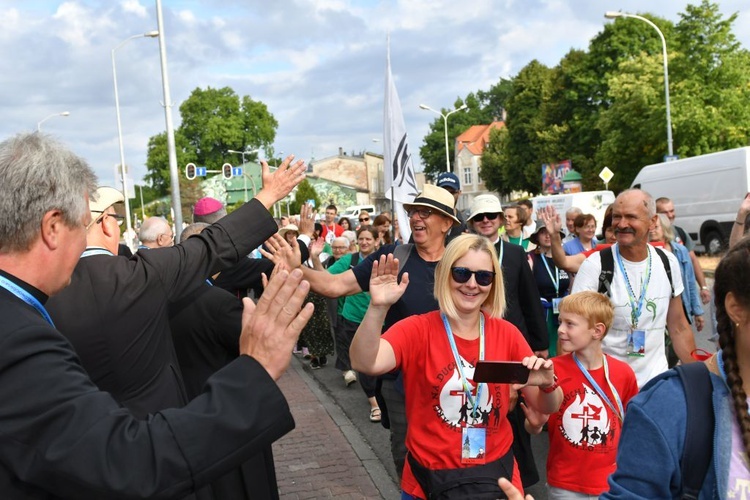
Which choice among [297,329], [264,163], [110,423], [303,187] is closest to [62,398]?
[110,423]

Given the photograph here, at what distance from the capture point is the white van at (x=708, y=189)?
1802 centimetres

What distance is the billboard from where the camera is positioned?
148ft

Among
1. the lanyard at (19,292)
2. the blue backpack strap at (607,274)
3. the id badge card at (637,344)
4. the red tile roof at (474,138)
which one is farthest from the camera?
the red tile roof at (474,138)

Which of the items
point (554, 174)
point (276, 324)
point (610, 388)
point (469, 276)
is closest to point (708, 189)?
point (610, 388)

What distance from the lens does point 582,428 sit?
352 cm

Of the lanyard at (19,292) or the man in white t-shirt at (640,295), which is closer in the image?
the lanyard at (19,292)

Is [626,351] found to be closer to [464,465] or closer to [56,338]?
[464,465]

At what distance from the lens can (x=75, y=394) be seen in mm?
1321

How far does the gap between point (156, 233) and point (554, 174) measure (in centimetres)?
4452

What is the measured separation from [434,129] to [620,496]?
95116 millimetres

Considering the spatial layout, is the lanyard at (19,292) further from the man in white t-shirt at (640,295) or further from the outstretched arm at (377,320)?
the man in white t-shirt at (640,295)

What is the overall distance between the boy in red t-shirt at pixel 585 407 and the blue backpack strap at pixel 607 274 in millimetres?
411

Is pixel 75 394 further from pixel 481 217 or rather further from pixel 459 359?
pixel 481 217

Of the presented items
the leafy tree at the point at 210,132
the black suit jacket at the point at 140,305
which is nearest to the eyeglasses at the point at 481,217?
the black suit jacket at the point at 140,305
